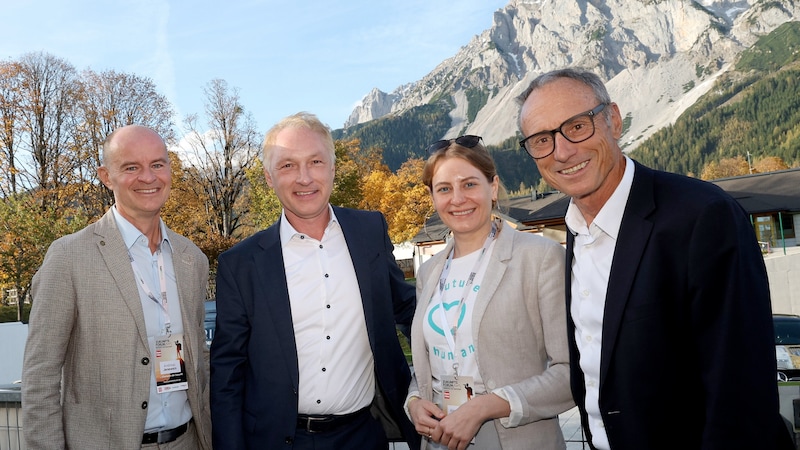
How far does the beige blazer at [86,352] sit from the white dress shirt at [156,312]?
0.09m

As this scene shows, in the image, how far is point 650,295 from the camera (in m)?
1.77

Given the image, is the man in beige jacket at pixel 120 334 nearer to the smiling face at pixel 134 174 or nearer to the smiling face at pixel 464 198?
the smiling face at pixel 134 174

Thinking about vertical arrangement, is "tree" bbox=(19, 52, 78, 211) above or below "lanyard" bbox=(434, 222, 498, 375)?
above

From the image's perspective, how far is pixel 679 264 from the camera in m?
1.72

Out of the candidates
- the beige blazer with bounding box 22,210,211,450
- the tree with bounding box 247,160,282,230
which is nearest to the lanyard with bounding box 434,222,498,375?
the beige blazer with bounding box 22,210,211,450

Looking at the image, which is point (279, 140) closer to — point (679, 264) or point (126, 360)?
point (126, 360)

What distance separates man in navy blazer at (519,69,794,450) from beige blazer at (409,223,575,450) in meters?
0.13

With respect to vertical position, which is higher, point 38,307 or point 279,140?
point 279,140

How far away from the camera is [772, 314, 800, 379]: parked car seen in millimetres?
7320

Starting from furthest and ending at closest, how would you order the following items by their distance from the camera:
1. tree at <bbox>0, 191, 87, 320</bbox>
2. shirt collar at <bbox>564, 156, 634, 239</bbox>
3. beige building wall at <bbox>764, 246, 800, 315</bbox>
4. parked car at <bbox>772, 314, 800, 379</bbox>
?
tree at <bbox>0, 191, 87, 320</bbox>
beige building wall at <bbox>764, 246, 800, 315</bbox>
parked car at <bbox>772, 314, 800, 379</bbox>
shirt collar at <bbox>564, 156, 634, 239</bbox>

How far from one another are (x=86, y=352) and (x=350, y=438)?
136cm

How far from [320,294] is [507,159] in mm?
172939

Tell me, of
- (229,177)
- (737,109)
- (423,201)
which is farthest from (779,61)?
(229,177)

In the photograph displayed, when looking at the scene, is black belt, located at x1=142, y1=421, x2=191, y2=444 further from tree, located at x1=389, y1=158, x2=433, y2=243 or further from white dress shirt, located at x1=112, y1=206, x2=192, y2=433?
tree, located at x1=389, y1=158, x2=433, y2=243
